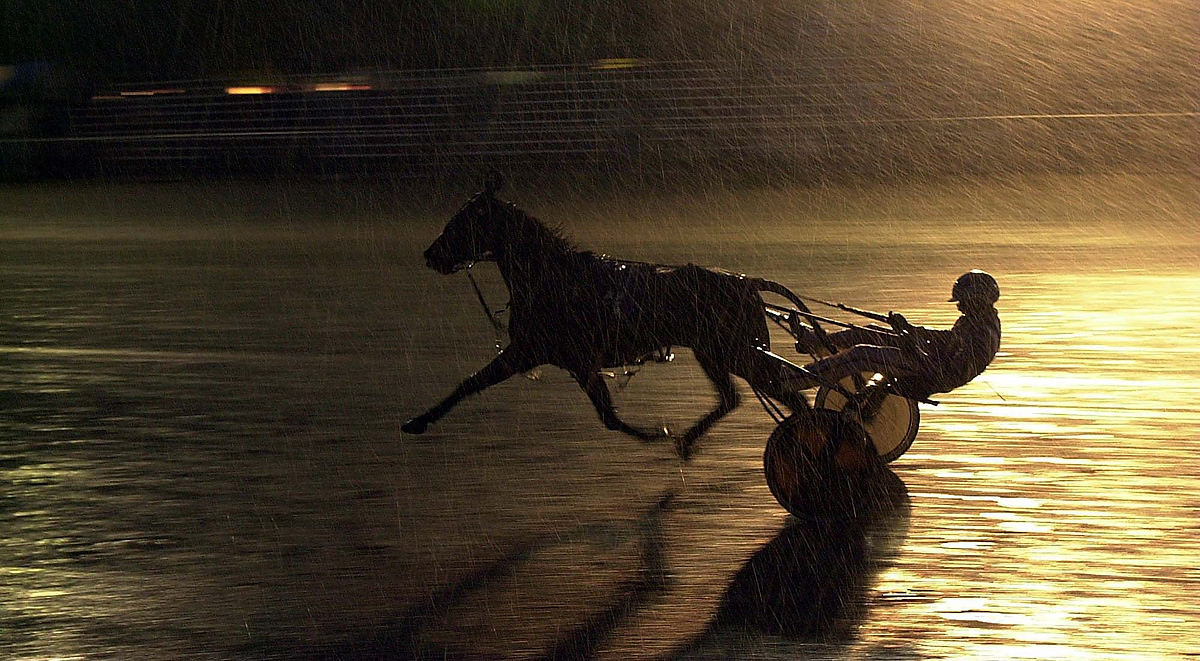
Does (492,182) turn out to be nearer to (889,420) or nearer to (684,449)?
(684,449)

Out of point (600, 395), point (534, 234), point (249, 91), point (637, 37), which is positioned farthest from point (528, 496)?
point (637, 37)

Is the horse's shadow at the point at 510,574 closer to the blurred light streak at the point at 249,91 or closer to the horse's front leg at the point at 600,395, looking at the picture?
the horse's front leg at the point at 600,395

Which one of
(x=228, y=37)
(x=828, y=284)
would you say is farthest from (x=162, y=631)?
(x=228, y=37)

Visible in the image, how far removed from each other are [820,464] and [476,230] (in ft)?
7.06

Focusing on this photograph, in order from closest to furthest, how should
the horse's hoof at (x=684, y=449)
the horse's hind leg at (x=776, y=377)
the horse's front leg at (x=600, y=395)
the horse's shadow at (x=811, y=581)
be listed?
the horse's shadow at (x=811, y=581)
the horse's hind leg at (x=776, y=377)
the horse's front leg at (x=600, y=395)
the horse's hoof at (x=684, y=449)

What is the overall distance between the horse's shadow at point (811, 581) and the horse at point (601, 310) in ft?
1.94

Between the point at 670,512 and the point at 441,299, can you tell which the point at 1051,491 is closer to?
the point at 670,512

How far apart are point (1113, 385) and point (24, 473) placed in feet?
20.9

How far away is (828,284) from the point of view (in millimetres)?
14078

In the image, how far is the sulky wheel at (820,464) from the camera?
258 inches

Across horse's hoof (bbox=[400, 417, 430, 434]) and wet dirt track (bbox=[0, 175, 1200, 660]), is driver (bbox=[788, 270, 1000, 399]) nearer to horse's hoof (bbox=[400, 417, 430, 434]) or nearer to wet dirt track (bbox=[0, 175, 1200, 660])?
wet dirt track (bbox=[0, 175, 1200, 660])

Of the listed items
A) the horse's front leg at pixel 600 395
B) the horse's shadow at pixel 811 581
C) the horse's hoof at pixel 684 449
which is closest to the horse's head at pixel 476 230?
the horse's front leg at pixel 600 395

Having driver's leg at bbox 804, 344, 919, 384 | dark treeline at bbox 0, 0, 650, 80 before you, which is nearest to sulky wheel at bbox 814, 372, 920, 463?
driver's leg at bbox 804, 344, 919, 384

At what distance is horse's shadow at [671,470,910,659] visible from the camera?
5.48 metres
